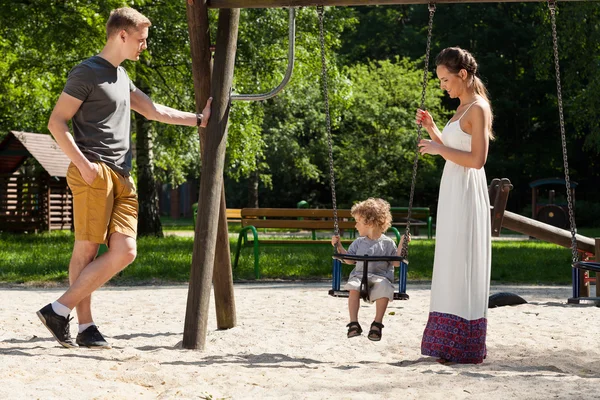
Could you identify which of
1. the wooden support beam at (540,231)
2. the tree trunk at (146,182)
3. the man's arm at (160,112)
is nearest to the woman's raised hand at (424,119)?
the man's arm at (160,112)

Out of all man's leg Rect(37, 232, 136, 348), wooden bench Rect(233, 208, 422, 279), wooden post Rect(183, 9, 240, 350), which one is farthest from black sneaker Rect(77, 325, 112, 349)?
wooden bench Rect(233, 208, 422, 279)

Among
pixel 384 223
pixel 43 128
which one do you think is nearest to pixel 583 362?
pixel 384 223

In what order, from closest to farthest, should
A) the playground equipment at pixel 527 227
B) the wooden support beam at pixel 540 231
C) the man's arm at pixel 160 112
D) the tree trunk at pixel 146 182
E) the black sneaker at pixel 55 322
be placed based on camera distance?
the black sneaker at pixel 55 322, the man's arm at pixel 160 112, the playground equipment at pixel 527 227, the wooden support beam at pixel 540 231, the tree trunk at pixel 146 182

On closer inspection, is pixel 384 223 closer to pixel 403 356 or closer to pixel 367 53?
pixel 403 356

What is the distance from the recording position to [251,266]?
1258 centimetres

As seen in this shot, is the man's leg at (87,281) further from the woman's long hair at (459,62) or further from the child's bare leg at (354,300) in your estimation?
the woman's long hair at (459,62)

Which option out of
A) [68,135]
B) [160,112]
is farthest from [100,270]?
[160,112]

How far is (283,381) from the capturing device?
4762mm

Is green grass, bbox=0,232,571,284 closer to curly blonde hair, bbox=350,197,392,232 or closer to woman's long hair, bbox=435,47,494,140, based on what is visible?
curly blonde hair, bbox=350,197,392,232

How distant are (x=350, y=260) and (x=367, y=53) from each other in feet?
122

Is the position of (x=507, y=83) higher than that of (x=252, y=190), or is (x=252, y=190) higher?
(x=507, y=83)

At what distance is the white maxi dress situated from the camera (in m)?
5.32

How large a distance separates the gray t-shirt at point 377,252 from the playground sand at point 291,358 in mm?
494

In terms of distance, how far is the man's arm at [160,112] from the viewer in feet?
18.7
